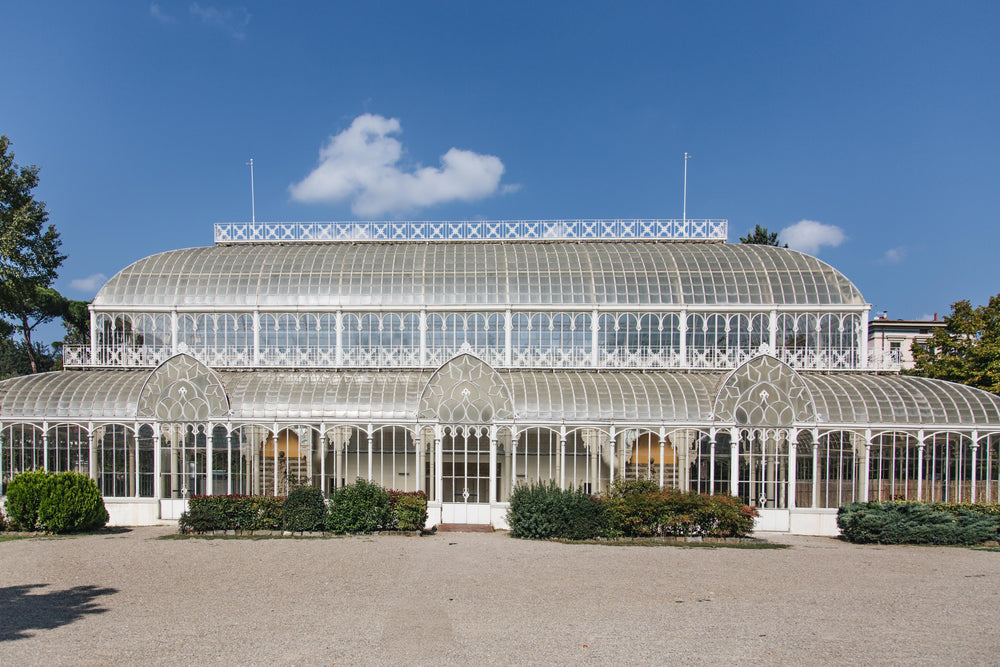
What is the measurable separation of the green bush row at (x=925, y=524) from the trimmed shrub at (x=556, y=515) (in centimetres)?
983

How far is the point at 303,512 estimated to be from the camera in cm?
2467

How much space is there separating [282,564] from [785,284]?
2597 cm

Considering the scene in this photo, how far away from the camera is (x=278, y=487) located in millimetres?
28422

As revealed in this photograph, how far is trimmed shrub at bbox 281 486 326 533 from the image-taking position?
24.6 meters

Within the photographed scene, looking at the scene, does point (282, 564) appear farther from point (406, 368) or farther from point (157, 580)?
point (406, 368)

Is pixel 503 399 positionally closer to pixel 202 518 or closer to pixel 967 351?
pixel 202 518

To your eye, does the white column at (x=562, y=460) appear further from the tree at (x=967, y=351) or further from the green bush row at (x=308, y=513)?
the tree at (x=967, y=351)

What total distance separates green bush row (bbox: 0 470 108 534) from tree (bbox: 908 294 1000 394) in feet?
126

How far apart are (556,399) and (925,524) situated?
14.2 meters

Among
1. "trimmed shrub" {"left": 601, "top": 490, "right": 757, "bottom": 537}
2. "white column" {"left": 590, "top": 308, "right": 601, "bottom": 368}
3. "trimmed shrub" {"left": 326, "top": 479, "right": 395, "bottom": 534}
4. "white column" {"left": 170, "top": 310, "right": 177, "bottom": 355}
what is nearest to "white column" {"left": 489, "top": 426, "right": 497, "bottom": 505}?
"trimmed shrub" {"left": 326, "top": 479, "right": 395, "bottom": 534}

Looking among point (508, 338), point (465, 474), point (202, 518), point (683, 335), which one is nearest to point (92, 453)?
point (202, 518)

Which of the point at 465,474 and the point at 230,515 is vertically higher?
the point at 465,474

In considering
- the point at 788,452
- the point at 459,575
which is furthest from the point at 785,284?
the point at 459,575

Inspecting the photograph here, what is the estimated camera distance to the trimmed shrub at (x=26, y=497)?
24.6 m
